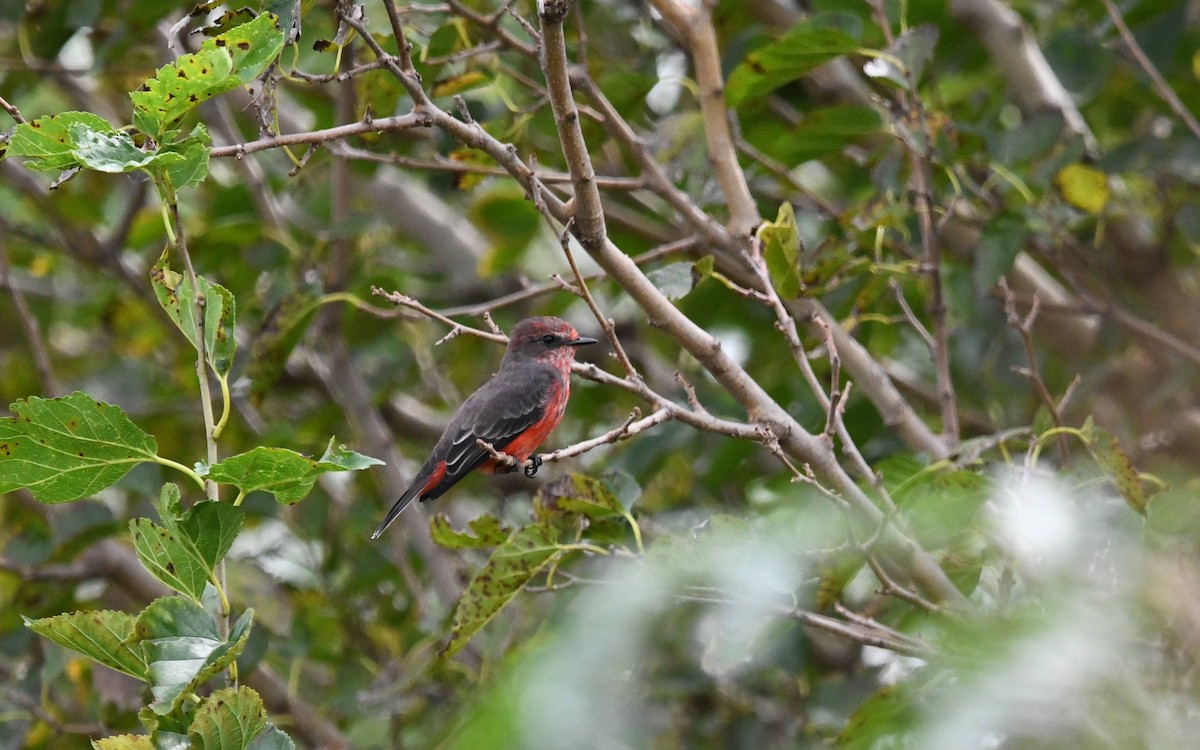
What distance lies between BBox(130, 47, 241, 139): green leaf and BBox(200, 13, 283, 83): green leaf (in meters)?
0.04

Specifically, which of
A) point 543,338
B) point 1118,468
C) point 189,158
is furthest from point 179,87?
point 543,338

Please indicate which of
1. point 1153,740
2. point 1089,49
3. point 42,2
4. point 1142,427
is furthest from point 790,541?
point 42,2

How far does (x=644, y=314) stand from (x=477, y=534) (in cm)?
86

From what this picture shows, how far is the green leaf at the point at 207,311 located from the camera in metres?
2.11

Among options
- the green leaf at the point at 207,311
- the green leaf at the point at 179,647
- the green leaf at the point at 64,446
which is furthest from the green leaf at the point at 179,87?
the green leaf at the point at 179,647

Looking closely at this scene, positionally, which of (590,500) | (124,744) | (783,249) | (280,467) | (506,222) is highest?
(280,467)

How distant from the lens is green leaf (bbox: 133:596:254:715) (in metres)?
1.89

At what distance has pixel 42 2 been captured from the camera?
4965 millimetres

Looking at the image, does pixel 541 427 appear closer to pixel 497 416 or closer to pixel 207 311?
pixel 497 416

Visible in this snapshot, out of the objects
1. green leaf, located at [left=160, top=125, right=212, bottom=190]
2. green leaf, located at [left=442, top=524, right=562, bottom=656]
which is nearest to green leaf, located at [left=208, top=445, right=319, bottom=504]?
green leaf, located at [left=160, top=125, right=212, bottom=190]

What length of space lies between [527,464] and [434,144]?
49.6 inches

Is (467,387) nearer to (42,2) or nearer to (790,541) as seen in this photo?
(42,2)

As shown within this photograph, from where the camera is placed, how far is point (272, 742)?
1934 millimetres

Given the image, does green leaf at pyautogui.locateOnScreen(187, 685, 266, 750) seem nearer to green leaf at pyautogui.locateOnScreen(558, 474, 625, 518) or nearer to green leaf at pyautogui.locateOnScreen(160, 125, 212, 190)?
green leaf at pyautogui.locateOnScreen(160, 125, 212, 190)
